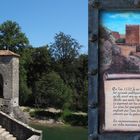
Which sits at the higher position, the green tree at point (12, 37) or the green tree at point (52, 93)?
the green tree at point (12, 37)

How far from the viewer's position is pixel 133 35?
327cm

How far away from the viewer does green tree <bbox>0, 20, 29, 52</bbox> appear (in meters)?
73.4

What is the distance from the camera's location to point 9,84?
179ft

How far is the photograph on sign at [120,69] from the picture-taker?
3262 millimetres

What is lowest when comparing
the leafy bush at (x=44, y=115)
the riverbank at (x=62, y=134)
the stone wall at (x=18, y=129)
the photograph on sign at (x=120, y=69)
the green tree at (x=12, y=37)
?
the riverbank at (x=62, y=134)

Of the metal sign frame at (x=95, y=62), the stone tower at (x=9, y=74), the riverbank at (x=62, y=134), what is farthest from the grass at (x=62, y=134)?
the metal sign frame at (x=95, y=62)

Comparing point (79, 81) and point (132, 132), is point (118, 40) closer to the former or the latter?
point (132, 132)

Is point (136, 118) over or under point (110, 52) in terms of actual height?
under

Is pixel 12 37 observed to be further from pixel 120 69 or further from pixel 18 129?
pixel 120 69

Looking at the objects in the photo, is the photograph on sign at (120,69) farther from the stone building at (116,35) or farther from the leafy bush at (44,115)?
the leafy bush at (44,115)

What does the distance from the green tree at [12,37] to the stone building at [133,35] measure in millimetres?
70492

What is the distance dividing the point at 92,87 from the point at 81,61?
7779cm

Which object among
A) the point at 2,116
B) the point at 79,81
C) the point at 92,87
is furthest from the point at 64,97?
the point at 92,87

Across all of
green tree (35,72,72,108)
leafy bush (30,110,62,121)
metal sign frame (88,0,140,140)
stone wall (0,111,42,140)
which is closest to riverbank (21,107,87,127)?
leafy bush (30,110,62,121)
